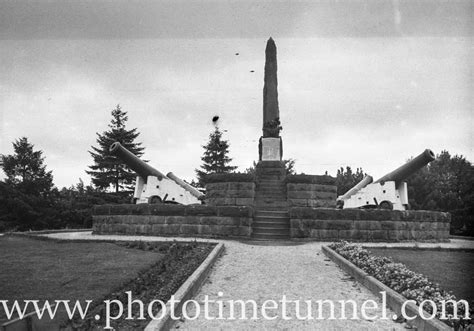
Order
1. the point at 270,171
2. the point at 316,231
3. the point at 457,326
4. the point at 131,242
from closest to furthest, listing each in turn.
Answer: the point at 457,326
the point at 131,242
the point at 316,231
the point at 270,171

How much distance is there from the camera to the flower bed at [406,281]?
4552mm

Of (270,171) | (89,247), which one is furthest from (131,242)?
(270,171)

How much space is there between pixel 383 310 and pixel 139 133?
3320 centimetres

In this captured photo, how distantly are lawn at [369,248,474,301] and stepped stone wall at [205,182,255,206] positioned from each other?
7093mm

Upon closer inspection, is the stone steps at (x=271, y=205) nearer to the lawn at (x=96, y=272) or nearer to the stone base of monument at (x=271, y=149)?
the stone base of monument at (x=271, y=149)

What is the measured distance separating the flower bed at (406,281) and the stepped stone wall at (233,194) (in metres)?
8.21

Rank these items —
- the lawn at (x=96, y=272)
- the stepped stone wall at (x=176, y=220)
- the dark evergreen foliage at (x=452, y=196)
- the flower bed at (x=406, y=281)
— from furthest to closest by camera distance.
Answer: the dark evergreen foliage at (x=452, y=196), the stepped stone wall at (x=176, y=220), the lawn at (x=96, y=272), the flower bed at (x=406, y=281)

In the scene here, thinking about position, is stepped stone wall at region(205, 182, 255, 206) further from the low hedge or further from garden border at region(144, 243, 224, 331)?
garden border at region(144, 243, 224, 331)

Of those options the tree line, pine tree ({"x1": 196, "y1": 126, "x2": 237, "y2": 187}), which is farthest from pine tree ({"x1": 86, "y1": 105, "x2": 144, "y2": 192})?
pine tree ({"x1": 196, "y1": 126, "x2": 237, "y2": 187})

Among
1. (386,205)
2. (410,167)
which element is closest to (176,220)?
(386,205)

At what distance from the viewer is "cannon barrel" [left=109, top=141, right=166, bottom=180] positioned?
52.2 feet

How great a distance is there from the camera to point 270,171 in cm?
2133

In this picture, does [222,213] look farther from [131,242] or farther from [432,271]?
[432,271]

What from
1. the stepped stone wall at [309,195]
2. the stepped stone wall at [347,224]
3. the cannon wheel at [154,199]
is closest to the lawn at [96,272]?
the stepped stone wall at [347,224]
